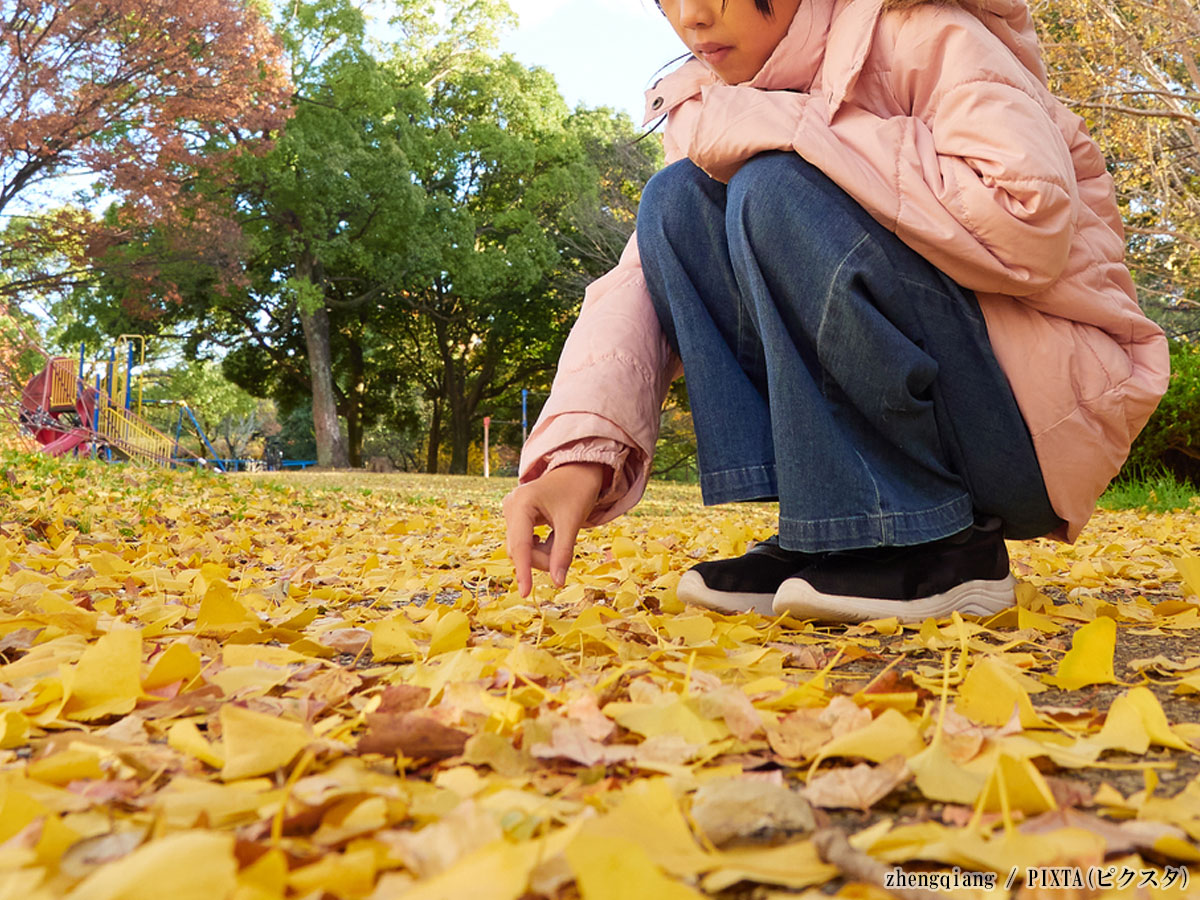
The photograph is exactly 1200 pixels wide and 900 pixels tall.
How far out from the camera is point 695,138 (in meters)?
1.46

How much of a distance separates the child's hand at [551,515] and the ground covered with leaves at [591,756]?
0.09 metres

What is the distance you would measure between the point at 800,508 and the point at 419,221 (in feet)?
49.0

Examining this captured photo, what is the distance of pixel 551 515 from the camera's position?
4.29 ft

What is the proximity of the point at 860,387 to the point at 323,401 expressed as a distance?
15.3 m

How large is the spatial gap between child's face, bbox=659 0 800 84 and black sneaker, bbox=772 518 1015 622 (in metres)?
0.85

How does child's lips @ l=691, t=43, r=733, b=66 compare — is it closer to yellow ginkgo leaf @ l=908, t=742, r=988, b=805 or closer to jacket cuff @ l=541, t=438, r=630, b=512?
jacket cuff @ l=541, t=438, r=630, b=512

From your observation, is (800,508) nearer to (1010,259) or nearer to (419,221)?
(1010,259)

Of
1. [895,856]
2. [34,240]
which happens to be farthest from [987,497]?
[34,240]

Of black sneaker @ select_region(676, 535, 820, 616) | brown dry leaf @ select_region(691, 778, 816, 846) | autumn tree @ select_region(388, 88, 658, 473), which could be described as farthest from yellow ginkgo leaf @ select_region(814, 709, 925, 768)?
autumn tree @ select_region(388, 88, 658, 473)

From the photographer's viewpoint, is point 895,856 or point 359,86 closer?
point 895,856

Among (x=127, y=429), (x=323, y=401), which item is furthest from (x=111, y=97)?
(x=323, y=401)

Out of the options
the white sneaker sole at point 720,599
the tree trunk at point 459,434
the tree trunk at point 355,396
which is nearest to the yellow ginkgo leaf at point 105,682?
the white sneaker sole at point 720,599

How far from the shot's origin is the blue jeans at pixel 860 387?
52.4 inches

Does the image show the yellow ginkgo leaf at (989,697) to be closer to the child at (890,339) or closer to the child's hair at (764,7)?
the child at (890,339)
